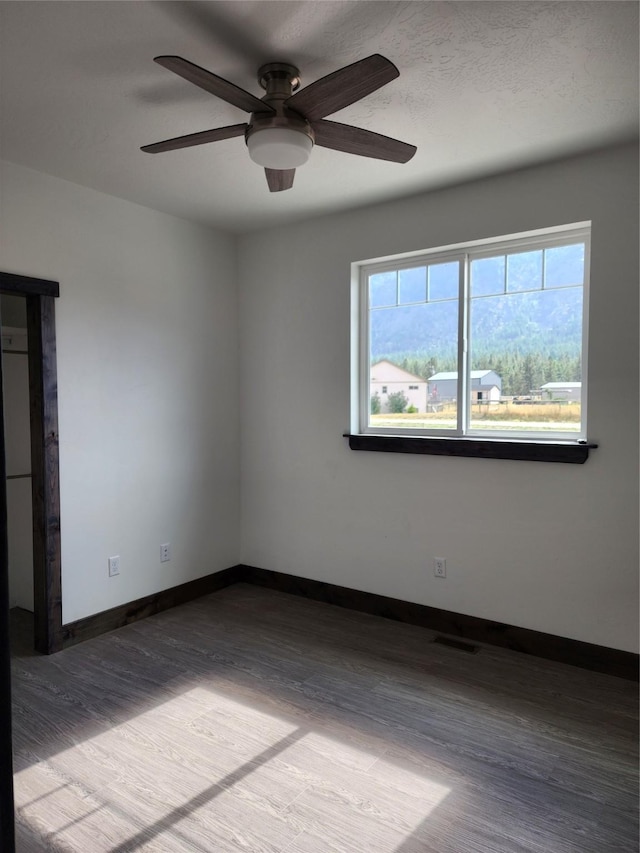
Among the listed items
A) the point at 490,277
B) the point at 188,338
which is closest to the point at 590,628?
the point at 490,277

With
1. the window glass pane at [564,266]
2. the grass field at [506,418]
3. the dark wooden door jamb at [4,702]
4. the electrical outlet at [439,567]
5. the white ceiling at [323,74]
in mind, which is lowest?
the electrical outlet at [439,567]

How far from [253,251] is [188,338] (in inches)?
33.4

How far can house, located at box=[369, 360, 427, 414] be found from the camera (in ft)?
11.1

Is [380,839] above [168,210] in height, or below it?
below

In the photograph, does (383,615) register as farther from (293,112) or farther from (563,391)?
(293,112)

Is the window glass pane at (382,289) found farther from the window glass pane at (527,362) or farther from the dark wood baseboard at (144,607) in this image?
the dark wood baseboard at (144,607)

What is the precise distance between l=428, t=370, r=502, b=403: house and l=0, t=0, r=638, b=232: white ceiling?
110 cm

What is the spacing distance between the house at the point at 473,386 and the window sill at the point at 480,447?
25 centimetres

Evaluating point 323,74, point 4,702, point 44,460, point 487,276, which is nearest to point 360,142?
point 323,74

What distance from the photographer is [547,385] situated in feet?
9.66

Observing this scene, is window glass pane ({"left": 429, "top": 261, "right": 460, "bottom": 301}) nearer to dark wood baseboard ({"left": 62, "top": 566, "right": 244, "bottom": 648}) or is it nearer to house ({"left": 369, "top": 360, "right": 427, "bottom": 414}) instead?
house ({"left": 369, "top": 360, "right": 427, "bottom": 414})

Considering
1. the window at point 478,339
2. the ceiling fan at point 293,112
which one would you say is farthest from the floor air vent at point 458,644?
the ceiling fan at point 293,112

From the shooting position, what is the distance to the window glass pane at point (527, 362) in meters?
2.87

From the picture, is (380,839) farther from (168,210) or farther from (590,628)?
(168,210)
